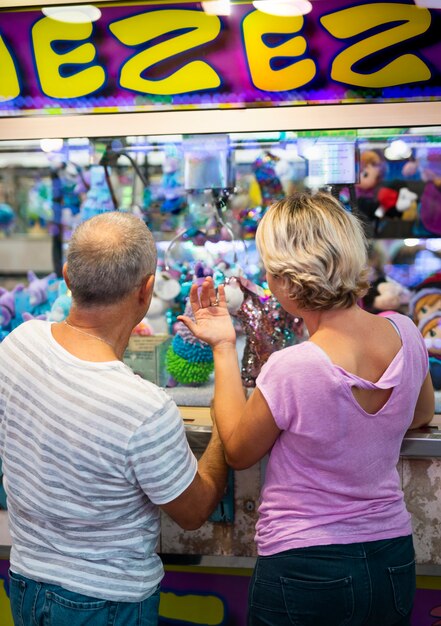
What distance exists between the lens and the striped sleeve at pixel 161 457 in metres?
1.21

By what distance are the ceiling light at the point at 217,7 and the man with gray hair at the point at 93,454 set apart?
3.41ft

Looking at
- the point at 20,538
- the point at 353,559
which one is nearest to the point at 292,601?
the point at 353,559

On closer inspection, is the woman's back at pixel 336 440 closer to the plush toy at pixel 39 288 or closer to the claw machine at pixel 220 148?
the claw machine at pixel 220 148

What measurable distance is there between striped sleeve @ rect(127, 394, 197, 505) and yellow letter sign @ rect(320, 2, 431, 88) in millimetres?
1324

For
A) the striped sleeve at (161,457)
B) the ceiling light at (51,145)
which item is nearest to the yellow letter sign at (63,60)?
the ceiling light at (51,145)

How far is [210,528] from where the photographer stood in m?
1.81

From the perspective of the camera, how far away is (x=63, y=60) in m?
2.22

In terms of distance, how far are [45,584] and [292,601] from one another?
18.0 inches

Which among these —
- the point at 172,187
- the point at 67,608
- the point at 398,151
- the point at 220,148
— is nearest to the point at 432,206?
the point at 398,151

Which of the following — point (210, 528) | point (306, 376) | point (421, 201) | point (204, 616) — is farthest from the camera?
point (421, 201)

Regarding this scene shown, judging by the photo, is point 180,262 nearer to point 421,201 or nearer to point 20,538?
point 421,201

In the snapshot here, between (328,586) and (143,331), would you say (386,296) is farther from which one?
(328,586)

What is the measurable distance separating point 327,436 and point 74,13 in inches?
62.6

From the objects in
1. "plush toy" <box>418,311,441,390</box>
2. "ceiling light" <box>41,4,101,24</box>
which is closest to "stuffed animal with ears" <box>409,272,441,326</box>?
"plush toy" <box>418,311,441,390</box>
